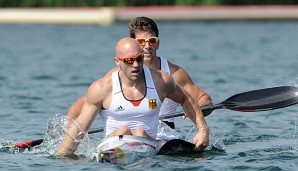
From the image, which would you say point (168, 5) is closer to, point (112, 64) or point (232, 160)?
point (112, 64)

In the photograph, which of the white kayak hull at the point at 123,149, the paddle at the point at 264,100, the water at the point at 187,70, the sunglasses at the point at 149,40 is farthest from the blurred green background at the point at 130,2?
the white kayak hull at the point at 123,149

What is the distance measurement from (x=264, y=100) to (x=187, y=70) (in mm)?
10690

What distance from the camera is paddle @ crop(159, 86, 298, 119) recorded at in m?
11.9

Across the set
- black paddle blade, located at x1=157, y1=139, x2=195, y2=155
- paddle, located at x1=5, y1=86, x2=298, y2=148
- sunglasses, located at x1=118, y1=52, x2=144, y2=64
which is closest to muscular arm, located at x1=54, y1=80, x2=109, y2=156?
sunglasses, located at x1=118, y1=52, x2=144, y2=64

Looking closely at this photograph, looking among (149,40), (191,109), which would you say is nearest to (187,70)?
(149,40)

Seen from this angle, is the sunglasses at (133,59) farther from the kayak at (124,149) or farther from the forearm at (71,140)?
the forearm at (71,140)

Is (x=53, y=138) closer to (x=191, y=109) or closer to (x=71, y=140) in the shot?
(x=71, y=140)

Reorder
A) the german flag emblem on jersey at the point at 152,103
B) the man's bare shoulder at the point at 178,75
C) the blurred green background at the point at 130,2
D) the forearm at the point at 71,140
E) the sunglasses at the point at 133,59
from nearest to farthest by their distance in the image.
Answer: the sunglasses at the point at 133,59
the german flag emblem on jersey at the point at 152,103
the forearm at the point at 71,140
the man's bare shoulder at the point at 178,75
the blurred green background at the point at 130,2

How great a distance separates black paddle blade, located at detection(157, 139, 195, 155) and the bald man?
0.16m

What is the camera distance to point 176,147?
34.7ft

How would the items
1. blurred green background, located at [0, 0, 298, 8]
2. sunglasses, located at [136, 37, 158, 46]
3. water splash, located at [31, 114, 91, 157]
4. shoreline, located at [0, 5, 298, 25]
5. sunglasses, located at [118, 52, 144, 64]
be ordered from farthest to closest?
blurred green background, located at [0, 0, 298, 8], shoreline, located at [0, 5, 298, 25], water splash, located at [31, 114, 91, 157], sunglasses, located at [136, 37, 158, 46], sunglasses, located at [118, 52, 144, 64]

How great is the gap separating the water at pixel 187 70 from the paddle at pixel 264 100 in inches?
18.1

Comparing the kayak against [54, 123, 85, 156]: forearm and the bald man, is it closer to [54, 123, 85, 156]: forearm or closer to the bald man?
the bald man

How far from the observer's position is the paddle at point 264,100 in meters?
11.9
